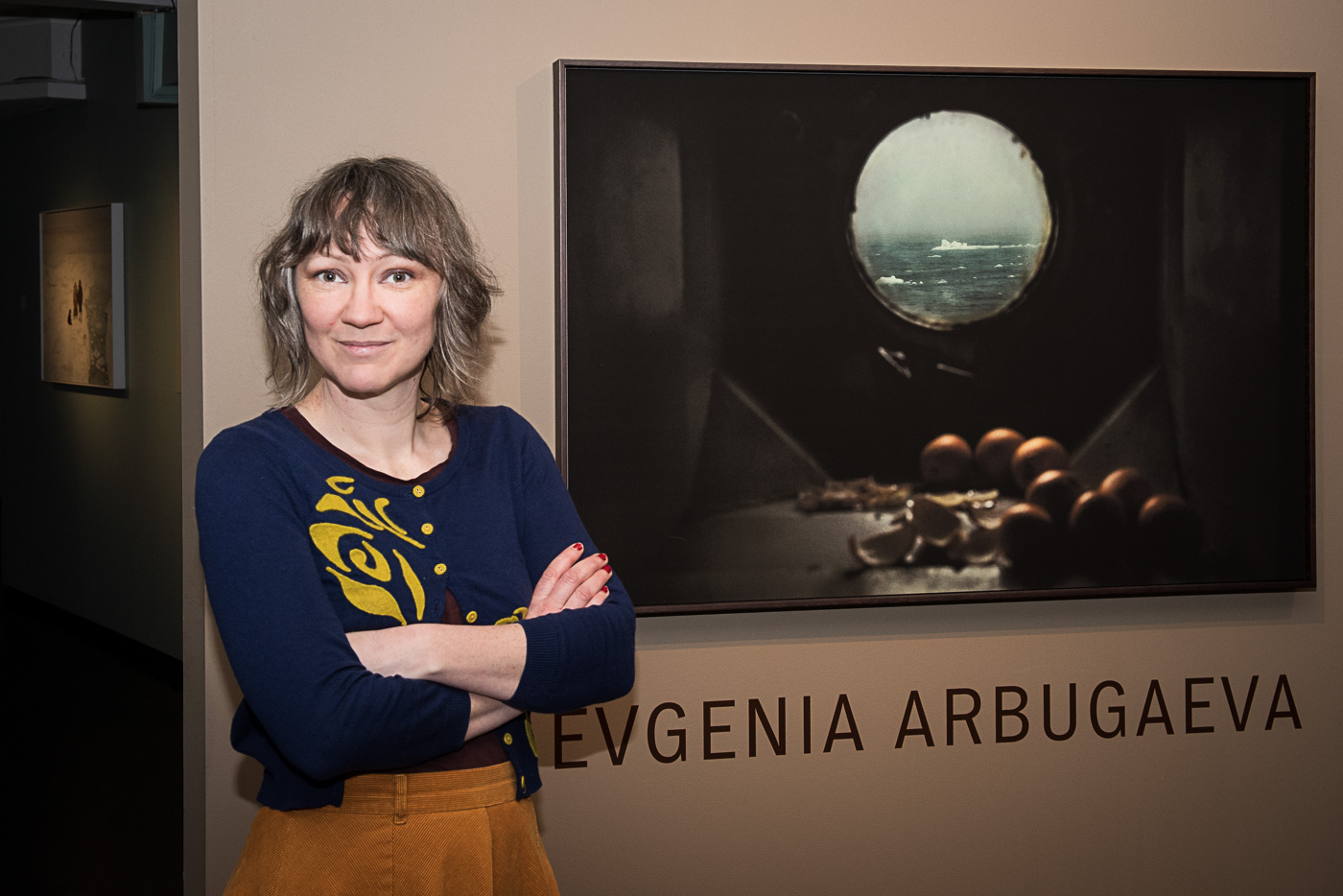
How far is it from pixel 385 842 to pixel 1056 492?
1570mm

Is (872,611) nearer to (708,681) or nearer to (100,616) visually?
(708,681)

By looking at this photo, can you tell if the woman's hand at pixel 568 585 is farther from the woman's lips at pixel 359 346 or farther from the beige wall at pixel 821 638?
the beige wall at pixel 821 638

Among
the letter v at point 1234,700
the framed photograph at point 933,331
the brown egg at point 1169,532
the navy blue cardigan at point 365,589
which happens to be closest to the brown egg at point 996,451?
the framed photograph at point 933,331

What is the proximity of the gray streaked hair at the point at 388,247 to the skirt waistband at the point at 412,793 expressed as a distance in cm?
52

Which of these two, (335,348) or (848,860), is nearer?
(335,348)

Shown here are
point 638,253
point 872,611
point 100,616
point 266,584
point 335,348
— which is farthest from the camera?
point 100,616

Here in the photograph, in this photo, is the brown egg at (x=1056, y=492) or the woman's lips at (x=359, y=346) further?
the brown egg at (x=1056, y=492)

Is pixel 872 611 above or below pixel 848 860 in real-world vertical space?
above

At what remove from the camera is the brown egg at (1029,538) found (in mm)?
2432

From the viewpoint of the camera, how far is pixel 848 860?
2.47 m

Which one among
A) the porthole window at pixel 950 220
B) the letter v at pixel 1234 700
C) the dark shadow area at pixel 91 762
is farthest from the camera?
the dark shadow area at pixel 91 762

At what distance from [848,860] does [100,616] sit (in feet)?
16.7

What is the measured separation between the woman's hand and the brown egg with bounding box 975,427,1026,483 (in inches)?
43.0

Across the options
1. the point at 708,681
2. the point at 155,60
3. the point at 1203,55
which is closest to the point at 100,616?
the point at 155,60
